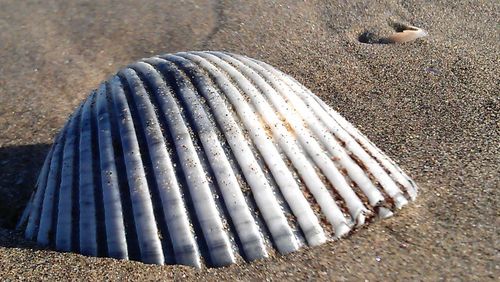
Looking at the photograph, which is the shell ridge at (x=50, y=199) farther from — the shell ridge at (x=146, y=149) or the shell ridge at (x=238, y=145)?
the shell ridge at (x=238, y=145)

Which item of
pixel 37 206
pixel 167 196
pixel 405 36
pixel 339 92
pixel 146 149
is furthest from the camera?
pixel 405 36

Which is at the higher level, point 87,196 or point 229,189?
point 229,189

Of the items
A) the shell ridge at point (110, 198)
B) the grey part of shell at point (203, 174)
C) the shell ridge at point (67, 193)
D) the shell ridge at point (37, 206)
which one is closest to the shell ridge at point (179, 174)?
the grey part of shell at point (203, 174)

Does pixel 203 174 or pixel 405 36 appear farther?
pixel 405 36

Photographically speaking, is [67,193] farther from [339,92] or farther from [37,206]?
[339,92]

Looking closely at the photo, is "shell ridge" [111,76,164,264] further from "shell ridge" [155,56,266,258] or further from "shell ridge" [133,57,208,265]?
"shell ridge" [155,56,266,258]

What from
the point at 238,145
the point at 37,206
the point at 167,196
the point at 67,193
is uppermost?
the point at 238,145

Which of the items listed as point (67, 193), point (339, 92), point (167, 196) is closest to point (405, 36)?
point (339, 92)
